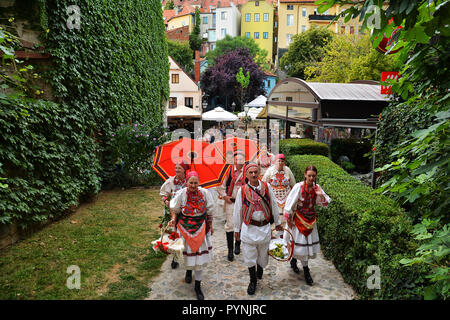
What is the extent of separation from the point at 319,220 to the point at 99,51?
7989 mm

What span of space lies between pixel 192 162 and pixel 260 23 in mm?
67903

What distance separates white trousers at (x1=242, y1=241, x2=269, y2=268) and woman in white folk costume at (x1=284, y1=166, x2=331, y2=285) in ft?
1.93

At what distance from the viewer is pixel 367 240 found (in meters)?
4.76

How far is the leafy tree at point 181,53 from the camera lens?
186ft

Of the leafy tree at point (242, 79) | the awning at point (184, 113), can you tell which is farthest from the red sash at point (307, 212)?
the leafy tree at point (242, 79)

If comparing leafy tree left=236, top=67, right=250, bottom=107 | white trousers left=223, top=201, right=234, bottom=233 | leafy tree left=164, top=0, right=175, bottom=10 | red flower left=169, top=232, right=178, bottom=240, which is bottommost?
white trousers left=223, top=201, right=234, bottom=233

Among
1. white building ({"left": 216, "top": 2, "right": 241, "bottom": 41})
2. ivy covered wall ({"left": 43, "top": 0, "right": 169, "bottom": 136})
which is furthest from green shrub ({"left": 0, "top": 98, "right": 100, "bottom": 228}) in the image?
white building ({"left": 216, "top": 2, "right": 241, "bottom": 41})

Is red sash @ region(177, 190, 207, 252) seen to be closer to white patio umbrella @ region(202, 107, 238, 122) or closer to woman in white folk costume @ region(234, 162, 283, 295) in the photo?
woman in white folk costume @ region(234, 162, 283, 295)

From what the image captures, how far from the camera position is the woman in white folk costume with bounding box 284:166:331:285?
5.53 metres

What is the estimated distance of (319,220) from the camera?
7.31m

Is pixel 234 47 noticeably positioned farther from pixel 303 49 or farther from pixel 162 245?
pixel 162 245

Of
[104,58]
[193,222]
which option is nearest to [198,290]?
[193,222]

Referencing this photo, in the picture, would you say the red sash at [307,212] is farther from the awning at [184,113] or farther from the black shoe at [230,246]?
the awning at [184,113]
